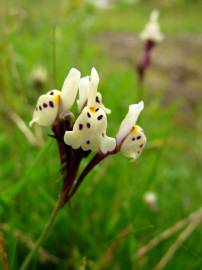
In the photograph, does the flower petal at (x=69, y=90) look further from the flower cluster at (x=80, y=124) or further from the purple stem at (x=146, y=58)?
the purple stem at (x=146, y=58)

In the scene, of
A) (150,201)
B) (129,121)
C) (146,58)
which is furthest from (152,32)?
(129,121)

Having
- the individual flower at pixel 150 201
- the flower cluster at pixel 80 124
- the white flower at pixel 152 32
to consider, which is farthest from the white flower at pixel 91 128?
the individual flower at pixel 150 201

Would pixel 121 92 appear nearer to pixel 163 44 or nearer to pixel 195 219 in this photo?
pixel 195 219

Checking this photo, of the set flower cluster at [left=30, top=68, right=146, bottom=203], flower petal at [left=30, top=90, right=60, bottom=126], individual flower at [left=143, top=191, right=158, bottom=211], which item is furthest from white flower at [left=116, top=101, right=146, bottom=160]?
individual flower at [left=143, top=191, right=158, bottom=211]

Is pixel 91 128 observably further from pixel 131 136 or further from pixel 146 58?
pixel 146 58

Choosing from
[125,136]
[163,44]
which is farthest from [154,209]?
[163,44]

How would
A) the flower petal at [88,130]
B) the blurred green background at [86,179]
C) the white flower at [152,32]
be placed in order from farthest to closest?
the white flower at [152,32]
the blurred green background at [86,179]
the flower petal at [88,130]
